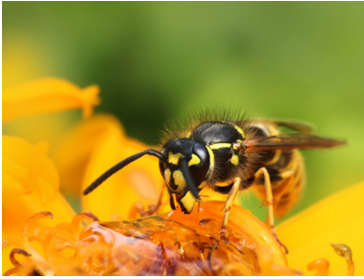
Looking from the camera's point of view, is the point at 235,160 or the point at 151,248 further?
the point at 235,160

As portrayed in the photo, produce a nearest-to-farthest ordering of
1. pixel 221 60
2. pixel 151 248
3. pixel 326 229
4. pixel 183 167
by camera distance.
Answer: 1. pixel 151 248
2. pixel 183 167
3. pixel 326 229
4. pixel 221 60

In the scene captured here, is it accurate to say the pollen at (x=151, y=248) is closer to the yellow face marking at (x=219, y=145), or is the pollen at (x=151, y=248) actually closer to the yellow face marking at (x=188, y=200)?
the yellow face marking at (x=188, y=200)

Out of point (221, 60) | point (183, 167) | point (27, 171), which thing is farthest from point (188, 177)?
point (221, 60)

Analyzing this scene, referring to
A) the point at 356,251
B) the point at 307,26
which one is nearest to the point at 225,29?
the point at 307,26

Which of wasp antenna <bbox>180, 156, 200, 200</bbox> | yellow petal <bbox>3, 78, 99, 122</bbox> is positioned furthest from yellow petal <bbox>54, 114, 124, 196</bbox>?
wasp antenna <bbox>180, 156, 200, 200</bbox>

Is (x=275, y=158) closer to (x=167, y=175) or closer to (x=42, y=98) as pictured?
(x=167, y=175)

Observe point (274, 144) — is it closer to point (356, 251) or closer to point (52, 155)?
point (356, 251)
